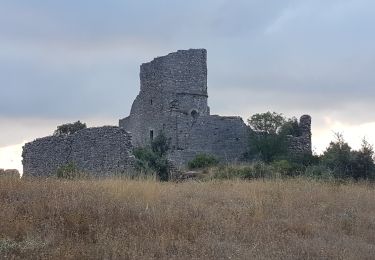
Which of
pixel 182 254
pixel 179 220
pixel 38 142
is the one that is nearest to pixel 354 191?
pixel 179 220

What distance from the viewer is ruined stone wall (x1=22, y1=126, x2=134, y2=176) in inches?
938

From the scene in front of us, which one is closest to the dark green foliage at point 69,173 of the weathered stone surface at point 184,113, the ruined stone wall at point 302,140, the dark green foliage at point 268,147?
the weathered stone surface at point 184,113

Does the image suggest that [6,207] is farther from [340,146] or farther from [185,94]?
[185,94]

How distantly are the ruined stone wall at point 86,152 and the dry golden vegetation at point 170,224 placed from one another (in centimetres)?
1081

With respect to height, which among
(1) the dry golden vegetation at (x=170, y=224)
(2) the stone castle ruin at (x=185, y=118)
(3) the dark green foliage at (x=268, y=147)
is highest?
(2) the stone castle ruin at (x=185, y=118)

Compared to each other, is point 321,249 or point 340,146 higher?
point 340,146

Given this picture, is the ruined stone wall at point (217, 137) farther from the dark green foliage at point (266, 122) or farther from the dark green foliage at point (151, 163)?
the dark green foliage at point (151, 163)

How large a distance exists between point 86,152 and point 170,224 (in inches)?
632

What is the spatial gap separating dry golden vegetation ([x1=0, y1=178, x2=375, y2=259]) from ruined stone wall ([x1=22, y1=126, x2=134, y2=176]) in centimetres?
1081

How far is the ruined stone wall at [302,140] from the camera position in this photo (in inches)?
1471

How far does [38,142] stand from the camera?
28.2 metres

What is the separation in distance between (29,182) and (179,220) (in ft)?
11.9

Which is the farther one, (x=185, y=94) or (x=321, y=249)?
(x=185, y=94)

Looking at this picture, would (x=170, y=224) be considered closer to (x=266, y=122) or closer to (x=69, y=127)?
(x=266, y=122)
